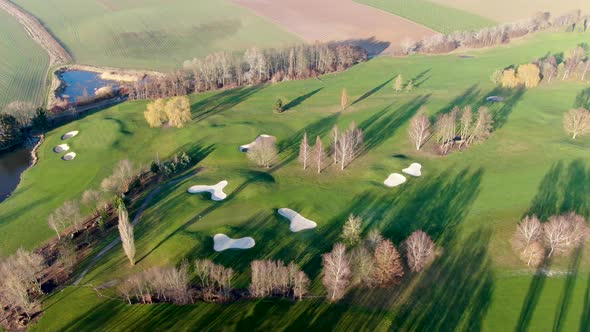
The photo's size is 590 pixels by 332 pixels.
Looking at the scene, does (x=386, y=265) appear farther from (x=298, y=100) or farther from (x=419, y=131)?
(x=298, y=100)

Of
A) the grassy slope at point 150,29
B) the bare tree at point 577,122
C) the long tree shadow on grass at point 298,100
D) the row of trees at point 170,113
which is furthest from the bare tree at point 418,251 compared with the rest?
the grassy slope at point 150,29

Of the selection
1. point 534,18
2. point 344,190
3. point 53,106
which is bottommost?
point 344,190

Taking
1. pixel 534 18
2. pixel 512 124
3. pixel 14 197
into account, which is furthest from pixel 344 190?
pixel 534 18

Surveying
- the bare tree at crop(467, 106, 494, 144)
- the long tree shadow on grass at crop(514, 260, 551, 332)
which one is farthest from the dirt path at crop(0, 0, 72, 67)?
the long tree shadow on grass at crop(514, 260, 551, 332)

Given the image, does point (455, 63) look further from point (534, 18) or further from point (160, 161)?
point (160, 161)

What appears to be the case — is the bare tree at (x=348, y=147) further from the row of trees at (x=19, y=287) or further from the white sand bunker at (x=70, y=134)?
the white sand bunker at (x=70, y=134)

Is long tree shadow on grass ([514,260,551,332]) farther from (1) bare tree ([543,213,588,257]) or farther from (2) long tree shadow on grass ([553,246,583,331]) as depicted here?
(1) bare tree ([543,213,588,257])
